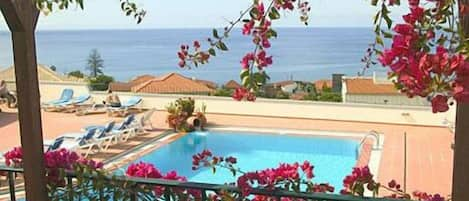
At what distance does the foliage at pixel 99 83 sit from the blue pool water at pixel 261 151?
16.4 ft

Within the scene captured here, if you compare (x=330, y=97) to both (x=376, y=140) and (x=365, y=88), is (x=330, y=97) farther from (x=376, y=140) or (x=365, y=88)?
(x=376, y=140)

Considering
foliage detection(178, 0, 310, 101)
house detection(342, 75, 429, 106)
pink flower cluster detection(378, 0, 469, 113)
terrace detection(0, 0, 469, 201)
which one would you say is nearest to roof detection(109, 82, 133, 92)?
terrace detection(0, 0, 469, 201)

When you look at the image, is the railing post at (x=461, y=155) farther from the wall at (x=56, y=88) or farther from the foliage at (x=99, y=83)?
the wall at (x=56, y=88)

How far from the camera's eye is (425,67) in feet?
3.28

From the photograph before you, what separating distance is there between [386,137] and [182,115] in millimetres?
4918

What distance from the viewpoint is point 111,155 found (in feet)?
32.1

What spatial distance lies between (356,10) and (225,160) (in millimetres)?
918

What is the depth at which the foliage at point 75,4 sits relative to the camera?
6.51 feet

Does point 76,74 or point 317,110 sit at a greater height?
point 76,74

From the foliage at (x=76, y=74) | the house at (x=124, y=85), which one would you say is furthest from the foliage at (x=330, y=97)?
the foliage at (x=76, y=74)

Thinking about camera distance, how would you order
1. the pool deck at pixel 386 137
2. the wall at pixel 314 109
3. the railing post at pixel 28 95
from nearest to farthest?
1. the railing post at pixel 28 95
2. the pool deck at pixel 386 137
3. the wall at pixel 314 109

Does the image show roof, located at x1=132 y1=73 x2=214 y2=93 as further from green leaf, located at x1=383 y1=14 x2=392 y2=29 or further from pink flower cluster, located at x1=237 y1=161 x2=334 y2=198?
green leaf, located at x1=383 y1=14 x2=392 y2=29

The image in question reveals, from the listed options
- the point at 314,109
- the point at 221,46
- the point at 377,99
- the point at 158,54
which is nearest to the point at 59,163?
the point at 221,46

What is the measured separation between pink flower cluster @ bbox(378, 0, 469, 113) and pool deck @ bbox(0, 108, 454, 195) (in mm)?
6165
